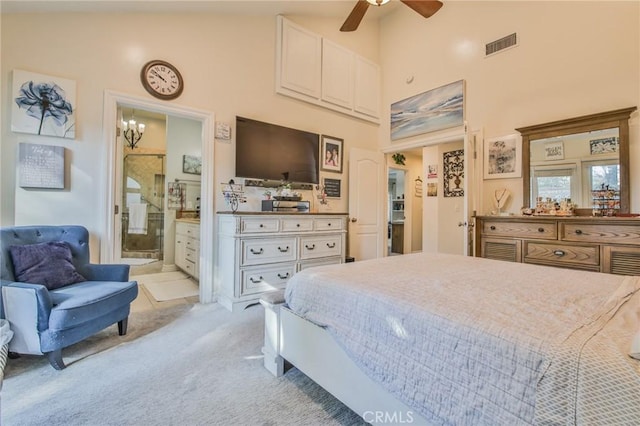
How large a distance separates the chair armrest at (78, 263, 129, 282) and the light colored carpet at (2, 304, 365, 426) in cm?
44

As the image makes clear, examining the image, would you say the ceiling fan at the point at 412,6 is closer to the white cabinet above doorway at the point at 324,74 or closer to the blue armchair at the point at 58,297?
the white cabinet above doorway at the point at 324,74

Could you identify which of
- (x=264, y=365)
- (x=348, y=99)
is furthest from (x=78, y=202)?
(x=348, y=99)

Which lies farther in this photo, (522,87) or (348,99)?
(348,99)

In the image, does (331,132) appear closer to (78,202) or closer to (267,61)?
(267,61)

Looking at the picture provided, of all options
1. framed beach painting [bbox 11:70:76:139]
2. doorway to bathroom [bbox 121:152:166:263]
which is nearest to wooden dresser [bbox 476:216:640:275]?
framed beach painting [bbox 11:70:76:139]

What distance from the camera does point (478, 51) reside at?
3.67 metres

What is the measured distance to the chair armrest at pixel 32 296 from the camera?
1722 mm

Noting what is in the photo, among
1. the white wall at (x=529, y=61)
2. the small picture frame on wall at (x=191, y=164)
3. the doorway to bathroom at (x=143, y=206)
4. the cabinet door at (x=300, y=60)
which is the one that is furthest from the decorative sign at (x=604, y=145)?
the doorway to bathroom at (x=143, y=206)

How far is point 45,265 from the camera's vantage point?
205 cm

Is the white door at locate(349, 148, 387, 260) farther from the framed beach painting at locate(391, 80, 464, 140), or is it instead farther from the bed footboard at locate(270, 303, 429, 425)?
the bed footboard at locate(270, 303, 429, 425)

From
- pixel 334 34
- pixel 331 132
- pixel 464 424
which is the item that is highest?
pixel 334 34

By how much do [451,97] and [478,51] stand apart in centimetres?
59

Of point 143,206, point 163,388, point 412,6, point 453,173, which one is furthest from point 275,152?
point 143,206

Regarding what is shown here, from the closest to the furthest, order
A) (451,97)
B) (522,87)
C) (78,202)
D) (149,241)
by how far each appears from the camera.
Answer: (78,202) < (522,87) < (451,97) < (149,241)
